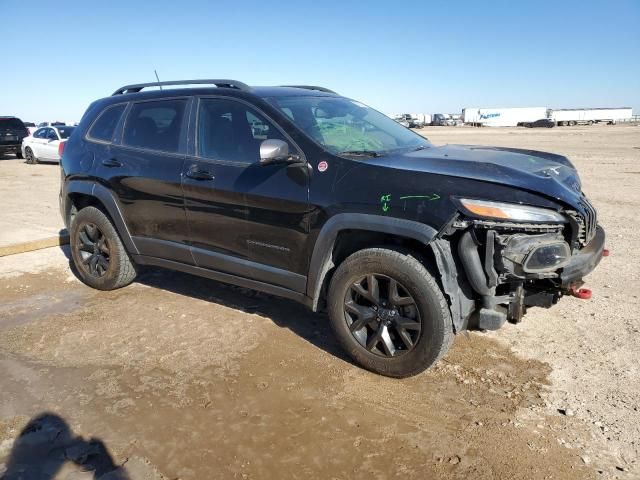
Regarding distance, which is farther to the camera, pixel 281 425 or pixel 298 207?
pixel 298 207

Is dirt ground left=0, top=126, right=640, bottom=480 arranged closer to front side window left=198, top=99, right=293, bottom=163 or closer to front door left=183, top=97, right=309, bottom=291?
front door left=183, top=97, right=309, bottom=291

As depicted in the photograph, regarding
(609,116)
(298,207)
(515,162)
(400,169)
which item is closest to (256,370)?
(298,207)

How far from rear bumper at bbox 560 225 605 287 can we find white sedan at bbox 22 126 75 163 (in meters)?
19.9

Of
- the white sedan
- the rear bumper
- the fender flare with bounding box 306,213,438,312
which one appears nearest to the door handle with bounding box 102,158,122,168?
the fender flare with bounding box 306,213,438,312

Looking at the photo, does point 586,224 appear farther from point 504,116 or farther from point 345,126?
point 504,116

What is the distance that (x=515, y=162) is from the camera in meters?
3.42

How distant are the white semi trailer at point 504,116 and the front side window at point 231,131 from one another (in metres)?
86.8

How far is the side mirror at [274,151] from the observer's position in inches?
134

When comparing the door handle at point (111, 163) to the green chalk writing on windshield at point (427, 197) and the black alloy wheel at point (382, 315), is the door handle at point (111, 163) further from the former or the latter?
the green chalk writing on windshield at point (427, 197)

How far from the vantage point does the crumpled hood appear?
302 centimetres

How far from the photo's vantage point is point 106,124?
5000 millimetres

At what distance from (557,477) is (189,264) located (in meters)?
3.19

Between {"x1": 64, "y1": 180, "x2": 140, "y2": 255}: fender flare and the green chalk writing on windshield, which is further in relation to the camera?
{"x1": 64, "y1": 180, "x2": 140, "y2": 255}: fender flare

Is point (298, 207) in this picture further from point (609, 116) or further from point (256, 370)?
point (609, 116)
